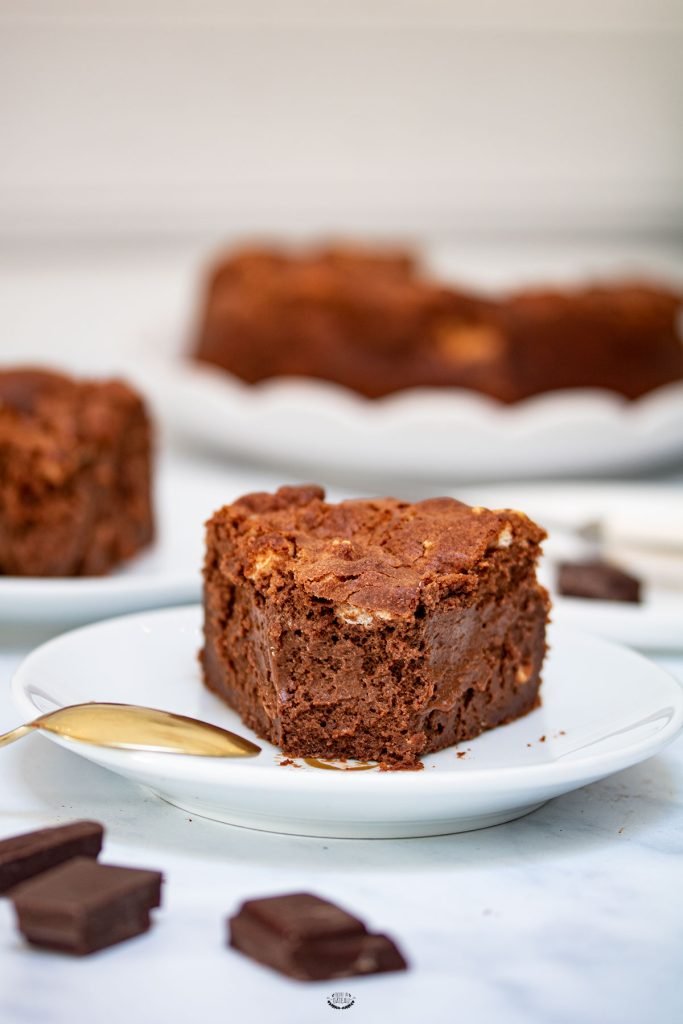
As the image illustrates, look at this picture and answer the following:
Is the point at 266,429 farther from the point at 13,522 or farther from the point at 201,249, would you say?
the point at 201,249

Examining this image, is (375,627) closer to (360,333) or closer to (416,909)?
(416,909)

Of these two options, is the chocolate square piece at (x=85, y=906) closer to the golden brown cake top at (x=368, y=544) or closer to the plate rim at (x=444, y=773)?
the plate rim at (x=444, y=773)

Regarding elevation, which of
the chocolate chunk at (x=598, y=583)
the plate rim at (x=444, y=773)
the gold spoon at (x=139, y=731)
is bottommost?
the chocolate chunk at (x=598, y=583)

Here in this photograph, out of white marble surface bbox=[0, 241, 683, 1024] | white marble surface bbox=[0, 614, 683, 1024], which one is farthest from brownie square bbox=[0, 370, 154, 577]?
white marble surface bbox=[0, 614, 683, 1024]

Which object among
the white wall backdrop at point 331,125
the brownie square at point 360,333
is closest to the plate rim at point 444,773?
the brownie square at point 360,333

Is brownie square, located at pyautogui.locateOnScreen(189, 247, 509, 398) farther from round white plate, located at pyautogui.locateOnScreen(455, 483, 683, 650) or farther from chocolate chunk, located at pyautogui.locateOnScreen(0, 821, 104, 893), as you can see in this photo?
chocolate chunk, located at pyautogui.locateOnScreen(0, 821, 104, 893)

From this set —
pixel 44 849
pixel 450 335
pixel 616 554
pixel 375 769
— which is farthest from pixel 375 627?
pixel 450 335

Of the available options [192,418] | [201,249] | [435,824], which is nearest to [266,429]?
[192,418]
